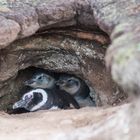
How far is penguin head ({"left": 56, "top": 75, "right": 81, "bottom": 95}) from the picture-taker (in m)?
4.02

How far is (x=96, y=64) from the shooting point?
356cm

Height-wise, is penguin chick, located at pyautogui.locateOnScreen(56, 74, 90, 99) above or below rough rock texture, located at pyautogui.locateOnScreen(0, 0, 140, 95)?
below

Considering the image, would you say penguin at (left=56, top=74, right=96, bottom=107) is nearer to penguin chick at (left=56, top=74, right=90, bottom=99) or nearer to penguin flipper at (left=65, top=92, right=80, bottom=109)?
penguin chick at (left=56, top=74, right=90, bottom=99)

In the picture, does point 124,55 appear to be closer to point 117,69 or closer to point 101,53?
point 117,69

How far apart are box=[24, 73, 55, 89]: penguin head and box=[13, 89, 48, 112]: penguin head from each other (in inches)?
5.2

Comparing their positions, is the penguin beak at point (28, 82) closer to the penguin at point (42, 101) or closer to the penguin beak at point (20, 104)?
the penguin at point (42, 101)

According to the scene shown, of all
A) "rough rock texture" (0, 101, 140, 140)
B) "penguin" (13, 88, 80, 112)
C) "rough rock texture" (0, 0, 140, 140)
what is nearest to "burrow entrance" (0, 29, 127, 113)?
"rough rock texture" (0, 0, 140, 140)

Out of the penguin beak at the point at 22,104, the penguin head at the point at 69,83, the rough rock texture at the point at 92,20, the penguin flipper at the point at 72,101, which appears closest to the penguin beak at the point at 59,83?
the penguin head at the point at 69,83

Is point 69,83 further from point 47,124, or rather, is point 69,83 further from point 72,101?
point 47,124

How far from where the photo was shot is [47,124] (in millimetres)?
2488

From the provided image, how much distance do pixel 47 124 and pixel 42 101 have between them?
1.18 m

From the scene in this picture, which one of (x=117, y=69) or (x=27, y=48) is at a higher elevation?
(x=117, y=69)

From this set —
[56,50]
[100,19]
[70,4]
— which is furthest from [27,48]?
[100,19]

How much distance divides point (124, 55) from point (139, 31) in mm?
262
